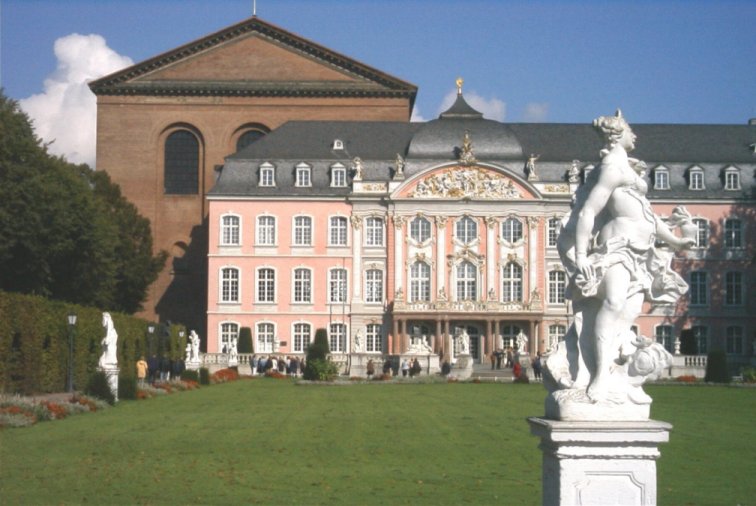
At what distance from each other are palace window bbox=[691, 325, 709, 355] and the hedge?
116 ft

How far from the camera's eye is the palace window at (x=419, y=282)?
68625 millimetres

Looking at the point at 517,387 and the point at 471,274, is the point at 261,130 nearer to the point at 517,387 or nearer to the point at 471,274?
the point at 471,274

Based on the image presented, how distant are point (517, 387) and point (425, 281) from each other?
82.1ft

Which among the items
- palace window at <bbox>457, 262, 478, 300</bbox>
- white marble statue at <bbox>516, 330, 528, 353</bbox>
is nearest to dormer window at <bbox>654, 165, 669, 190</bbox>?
palace window at <bbox>457, 262, 478, 300</bbox>

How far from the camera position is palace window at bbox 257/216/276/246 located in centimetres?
6900

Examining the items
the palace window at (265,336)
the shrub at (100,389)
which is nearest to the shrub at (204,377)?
the shrub at (100,389)

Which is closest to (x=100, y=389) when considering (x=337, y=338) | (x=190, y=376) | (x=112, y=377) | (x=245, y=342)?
(x=112, y=377)

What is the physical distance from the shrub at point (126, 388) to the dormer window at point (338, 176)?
35.4m

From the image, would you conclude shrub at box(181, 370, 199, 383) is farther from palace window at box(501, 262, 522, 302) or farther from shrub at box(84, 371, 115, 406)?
palace window at box(501, 262, 522, 302)

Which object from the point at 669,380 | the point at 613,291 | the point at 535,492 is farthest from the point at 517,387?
the point at 613,291

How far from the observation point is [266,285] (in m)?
69.1

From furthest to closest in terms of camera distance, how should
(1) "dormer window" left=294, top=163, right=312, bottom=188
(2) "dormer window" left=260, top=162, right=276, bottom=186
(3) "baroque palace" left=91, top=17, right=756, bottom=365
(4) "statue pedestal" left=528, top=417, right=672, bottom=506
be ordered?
(1) "dormer window" left=294, top=163, right=312, bottom=188, (2) "dormer window" left=260, top=162, right=276, bottom=186, (3) "baroque palace" left=91, top=17, right=756, bottom=365, (4) "statue pedestal" left=528, top=417, right=672, bottom=506

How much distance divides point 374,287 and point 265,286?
5937mm

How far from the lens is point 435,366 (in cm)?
5647
